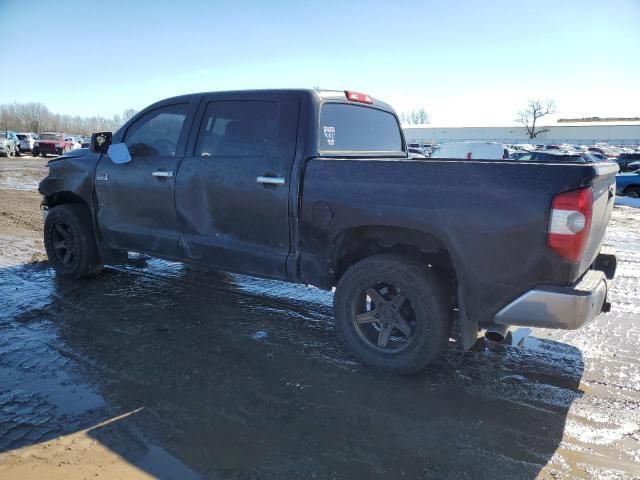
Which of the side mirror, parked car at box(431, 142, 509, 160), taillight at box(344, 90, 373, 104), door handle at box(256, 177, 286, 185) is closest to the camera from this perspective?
door handle at box(256, 177, 286, 185)

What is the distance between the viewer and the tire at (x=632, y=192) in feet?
56.0

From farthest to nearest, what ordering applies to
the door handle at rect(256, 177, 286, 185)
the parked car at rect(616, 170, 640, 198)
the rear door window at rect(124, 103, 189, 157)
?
the parked car at rect(616, 170, 640, 198) < the rear door window at rect(124, 103, 189, 157) < the door handle at rect(256, 177, 286, 185)

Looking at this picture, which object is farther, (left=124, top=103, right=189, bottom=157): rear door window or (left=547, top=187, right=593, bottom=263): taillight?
(left=124, top=103, right=189, bottom=157): rear door window

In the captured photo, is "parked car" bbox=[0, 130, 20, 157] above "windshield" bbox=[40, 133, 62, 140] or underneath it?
underneath

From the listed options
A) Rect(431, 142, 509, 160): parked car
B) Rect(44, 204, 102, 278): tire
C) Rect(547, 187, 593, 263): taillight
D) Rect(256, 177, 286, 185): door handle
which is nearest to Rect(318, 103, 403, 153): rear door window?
Rect(256, 177, 286, 185): door handle

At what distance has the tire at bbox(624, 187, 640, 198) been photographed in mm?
17078

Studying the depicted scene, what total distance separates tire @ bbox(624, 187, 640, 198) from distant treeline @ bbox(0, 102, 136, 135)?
83767 mm

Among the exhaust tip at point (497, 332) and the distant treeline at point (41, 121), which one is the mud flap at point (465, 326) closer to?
the exhaust tip at point (497, 332)

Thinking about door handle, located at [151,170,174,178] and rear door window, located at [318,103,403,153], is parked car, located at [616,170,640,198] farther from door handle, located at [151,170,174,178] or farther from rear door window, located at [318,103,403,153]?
door handle, located at [151,170,174,178]

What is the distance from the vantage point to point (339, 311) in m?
3.60

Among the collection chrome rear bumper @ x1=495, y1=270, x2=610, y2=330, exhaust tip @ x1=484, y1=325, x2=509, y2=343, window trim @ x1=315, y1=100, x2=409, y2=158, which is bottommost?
exhaust tip @ x1=484, y1=325, x2=509, y2=343

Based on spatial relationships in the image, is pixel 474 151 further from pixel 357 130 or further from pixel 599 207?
pixel 599 207

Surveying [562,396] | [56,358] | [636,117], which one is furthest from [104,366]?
[636,117]

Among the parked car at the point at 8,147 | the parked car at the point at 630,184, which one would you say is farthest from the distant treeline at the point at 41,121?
the parked car at the point at 630,184
